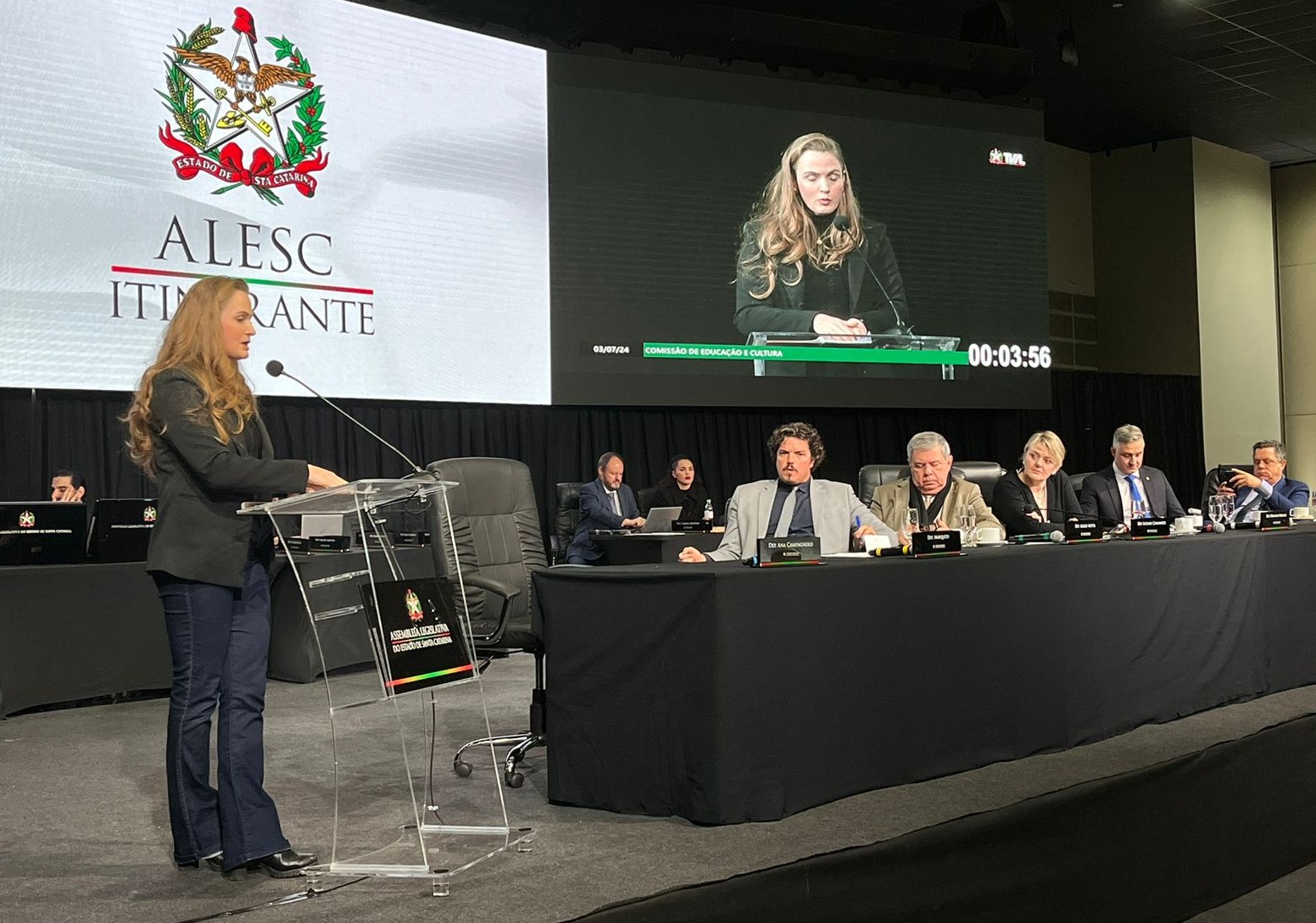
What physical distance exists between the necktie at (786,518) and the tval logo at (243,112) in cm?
367

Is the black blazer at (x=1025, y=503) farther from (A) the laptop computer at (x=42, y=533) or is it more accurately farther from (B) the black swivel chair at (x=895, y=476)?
(A) the laptop computer at (x=42, y=533)

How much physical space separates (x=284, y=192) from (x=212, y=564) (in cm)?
426

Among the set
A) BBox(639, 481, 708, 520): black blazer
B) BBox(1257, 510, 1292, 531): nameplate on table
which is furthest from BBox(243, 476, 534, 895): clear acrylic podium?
BBox(639, 481, 708, 520): black blazer

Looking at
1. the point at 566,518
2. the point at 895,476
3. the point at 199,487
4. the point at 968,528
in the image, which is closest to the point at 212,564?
the point at 199,487

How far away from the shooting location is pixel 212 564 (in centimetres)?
261

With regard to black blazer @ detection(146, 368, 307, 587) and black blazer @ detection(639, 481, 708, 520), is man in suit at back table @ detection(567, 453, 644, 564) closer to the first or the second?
black blazer @ detection(639, 481, 708, 520)

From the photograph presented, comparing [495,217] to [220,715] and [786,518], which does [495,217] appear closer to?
[786,518]

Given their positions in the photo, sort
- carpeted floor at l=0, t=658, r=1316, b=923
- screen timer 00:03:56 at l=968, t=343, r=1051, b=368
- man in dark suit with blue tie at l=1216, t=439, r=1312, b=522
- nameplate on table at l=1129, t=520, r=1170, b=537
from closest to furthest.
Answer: carpeted floor at l=0, t=658, r=1316, b=923 → nameplate on table at l=1129, t=520, r=1170, b=537 → man in dark suit with blue tie at l=1216, t=439, r=1312, b=522 → screen timer 00:03:56 at l=968, t=343, r=1051, b=368

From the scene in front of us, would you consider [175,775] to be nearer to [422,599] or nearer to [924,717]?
[422,599]

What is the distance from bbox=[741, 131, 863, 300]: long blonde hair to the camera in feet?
26.7

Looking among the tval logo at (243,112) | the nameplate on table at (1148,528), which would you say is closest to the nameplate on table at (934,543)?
the nameplate on table at (1148,528)

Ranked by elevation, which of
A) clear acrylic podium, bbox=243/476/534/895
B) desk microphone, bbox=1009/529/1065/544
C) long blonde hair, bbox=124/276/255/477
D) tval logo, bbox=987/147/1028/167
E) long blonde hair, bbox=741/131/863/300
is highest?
tval logo, bbox=987/147/1028/167

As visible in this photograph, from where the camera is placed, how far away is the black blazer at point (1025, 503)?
184 inches

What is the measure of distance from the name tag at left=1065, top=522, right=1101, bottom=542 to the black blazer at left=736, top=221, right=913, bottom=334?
13.8 feet
